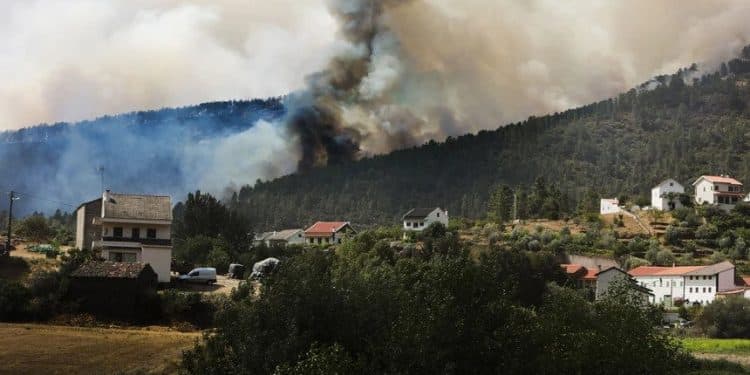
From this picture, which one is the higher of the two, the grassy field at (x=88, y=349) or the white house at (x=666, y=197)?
the white house at (x=666, y=197)

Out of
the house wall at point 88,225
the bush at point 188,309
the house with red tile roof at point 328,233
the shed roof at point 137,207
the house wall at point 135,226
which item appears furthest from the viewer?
the house with red tile roof at point 328,233

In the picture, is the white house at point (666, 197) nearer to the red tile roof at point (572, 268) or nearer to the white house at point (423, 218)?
the white house at point (423, 218)

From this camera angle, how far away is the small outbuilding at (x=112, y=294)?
5244 centimetres

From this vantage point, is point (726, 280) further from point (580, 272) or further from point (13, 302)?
point (13, 302)

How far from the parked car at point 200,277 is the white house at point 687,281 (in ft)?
143

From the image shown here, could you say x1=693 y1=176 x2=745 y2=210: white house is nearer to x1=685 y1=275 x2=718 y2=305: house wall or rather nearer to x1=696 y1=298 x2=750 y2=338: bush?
x1=685 y1=275 x2=718 y2=305: house wall

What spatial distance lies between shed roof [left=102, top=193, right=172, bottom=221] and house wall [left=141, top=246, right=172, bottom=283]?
123 inches

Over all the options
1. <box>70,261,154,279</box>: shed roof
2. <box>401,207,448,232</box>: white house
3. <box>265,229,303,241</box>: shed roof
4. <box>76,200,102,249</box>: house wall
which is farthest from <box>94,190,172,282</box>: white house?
<box>401,207,448,232</box>: white house

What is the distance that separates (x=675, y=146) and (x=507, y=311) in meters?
176

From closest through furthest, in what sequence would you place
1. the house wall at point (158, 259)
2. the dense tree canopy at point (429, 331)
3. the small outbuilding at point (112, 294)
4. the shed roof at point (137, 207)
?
1. the dense tree canopy at point (429, 331)
2. the small outbuilding at point (112, 294)
3. the house wall at point (158, 259)
4. the shed roof at point (137, 207)

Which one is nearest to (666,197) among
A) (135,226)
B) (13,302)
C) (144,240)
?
(144,240)

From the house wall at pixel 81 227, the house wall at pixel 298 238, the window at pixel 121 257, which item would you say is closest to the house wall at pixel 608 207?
the house wall at pixel 298 238

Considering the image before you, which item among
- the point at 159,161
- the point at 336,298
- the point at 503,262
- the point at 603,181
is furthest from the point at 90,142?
the point at 336,298

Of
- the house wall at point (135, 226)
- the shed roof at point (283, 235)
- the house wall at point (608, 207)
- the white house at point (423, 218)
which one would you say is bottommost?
the house wall at point (135, 226)
